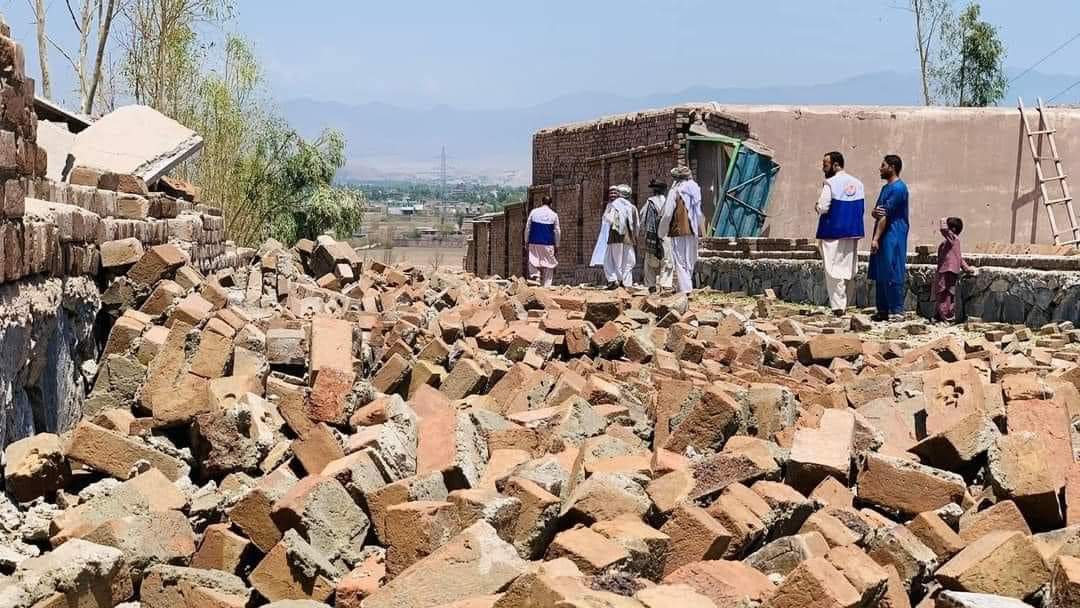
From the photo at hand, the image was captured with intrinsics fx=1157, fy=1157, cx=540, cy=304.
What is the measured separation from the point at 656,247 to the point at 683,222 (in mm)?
887

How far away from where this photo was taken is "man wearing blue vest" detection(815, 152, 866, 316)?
1091 cm

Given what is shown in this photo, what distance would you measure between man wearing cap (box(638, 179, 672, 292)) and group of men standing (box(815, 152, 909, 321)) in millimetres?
2370

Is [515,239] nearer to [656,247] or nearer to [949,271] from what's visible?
[656,247]

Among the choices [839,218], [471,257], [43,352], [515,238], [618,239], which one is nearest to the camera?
[43,352]

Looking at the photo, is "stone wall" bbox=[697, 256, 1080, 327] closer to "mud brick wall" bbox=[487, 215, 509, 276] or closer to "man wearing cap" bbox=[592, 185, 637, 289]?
"man wearing cap" bbox=[592, 185, 637, 289]

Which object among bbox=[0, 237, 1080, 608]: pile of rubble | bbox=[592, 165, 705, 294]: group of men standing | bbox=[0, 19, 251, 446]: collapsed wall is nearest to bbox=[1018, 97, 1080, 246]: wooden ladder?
bbox=[592, 165, 705, 294]: group of men standing

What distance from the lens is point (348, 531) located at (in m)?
3.41

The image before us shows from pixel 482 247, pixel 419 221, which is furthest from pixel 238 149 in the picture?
pixel 419 221

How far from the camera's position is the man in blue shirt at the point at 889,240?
10.6m

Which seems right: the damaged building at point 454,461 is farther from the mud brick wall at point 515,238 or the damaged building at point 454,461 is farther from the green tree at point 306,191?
the green tree at point 306,191

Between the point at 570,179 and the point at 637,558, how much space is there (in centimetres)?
1910

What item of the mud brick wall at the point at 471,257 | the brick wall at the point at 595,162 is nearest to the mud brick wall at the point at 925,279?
the brick wall at the point at 595,162

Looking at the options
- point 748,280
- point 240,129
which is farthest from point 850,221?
point 240,129

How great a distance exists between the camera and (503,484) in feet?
11.6
